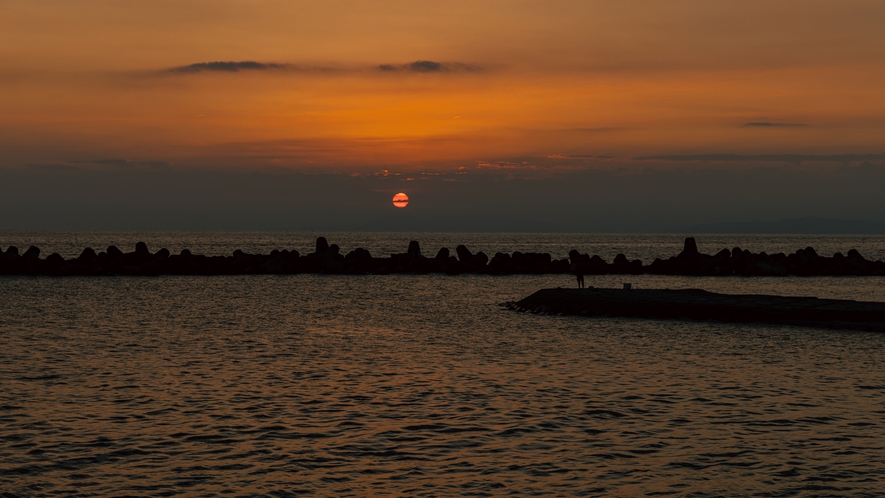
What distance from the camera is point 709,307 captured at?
32688 millimetres

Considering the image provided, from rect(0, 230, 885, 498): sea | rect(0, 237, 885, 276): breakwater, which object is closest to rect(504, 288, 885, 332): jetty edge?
rect(0, 230, 885, 498): sea

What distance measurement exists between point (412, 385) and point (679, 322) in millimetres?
16159

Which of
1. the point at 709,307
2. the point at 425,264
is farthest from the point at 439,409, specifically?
the point at 425,264

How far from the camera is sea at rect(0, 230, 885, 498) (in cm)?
1117

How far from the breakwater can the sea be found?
35.9 metres

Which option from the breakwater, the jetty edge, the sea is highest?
the breakwater

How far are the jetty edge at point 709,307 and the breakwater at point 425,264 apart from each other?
28.9m

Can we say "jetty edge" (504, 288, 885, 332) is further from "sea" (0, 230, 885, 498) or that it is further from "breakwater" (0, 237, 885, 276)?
"breakwater" (0, 237, 885, 276)

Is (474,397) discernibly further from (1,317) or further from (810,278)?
(810,278)

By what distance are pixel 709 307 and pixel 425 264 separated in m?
41.6

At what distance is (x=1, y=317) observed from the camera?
3338cm

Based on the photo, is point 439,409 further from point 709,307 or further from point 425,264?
Answer: point 425,264

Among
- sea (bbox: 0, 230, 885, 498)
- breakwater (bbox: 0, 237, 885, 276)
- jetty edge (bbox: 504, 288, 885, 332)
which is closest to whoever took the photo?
sea (bbox: 0, 230, 885, 498)

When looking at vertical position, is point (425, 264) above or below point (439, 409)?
above
